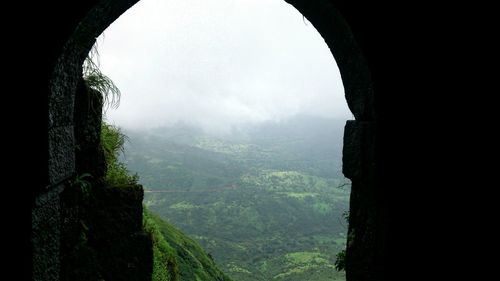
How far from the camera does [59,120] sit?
2799 millimetres

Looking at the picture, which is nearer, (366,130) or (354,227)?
(366,130)

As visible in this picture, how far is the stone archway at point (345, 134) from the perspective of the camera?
8.74ft

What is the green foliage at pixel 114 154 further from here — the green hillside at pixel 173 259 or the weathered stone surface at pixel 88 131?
the green hillside at pixel 173 259

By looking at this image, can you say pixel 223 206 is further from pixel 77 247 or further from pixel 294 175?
pixel 77 247

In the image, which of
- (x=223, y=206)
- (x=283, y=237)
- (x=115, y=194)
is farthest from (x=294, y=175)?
(x=115, y=194)

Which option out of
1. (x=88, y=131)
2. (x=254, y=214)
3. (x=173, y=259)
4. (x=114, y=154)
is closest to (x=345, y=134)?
(x=88, y=131)

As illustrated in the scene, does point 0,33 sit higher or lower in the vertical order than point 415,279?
higher

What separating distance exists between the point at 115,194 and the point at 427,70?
12.6ft

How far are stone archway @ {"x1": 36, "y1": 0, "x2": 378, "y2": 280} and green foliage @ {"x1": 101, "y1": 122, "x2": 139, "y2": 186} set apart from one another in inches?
70.7

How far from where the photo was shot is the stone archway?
2664 mm

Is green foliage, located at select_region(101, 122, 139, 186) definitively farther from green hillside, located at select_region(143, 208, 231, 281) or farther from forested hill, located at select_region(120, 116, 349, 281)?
forested hill, located at select_region(120, 116, 349, 281)

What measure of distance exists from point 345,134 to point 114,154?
3139mm

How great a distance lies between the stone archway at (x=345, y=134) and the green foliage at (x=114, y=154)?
180cm

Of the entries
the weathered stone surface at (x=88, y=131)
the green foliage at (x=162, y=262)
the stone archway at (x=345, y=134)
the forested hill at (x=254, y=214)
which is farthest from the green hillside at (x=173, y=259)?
the forested hill at (x=254, y=214)
